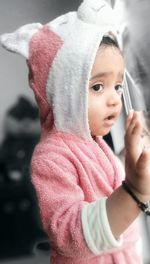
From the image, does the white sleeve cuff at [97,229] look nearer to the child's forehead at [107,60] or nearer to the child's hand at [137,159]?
the child's hand at [137,159]

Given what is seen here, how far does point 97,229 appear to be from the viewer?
0.45m

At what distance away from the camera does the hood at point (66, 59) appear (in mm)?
510

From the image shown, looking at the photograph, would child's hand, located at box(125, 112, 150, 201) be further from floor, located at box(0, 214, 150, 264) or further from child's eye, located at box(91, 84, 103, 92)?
floor, located at box(0, 214, 150, 264)

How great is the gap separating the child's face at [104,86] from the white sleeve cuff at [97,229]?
120mm

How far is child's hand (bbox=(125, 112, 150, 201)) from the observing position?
425mm

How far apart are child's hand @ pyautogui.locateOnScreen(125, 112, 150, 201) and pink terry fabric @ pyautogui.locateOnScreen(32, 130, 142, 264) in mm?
66

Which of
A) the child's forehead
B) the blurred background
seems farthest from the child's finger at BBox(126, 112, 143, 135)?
the blurred background

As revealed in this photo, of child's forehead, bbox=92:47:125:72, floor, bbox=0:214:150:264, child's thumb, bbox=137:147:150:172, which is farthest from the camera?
floor, bbox=0:214:150:264

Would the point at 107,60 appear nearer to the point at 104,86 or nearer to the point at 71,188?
the point at 104,86

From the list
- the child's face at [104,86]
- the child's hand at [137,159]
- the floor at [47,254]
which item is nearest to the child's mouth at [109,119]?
the child's face at [104,86]

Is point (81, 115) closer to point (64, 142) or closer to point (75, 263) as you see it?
point (64, 142)

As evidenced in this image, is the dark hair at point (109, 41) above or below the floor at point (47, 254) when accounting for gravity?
above

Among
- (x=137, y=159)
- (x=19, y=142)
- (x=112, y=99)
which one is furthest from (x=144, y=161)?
(x=19, y=142)

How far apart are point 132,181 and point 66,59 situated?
163mm
